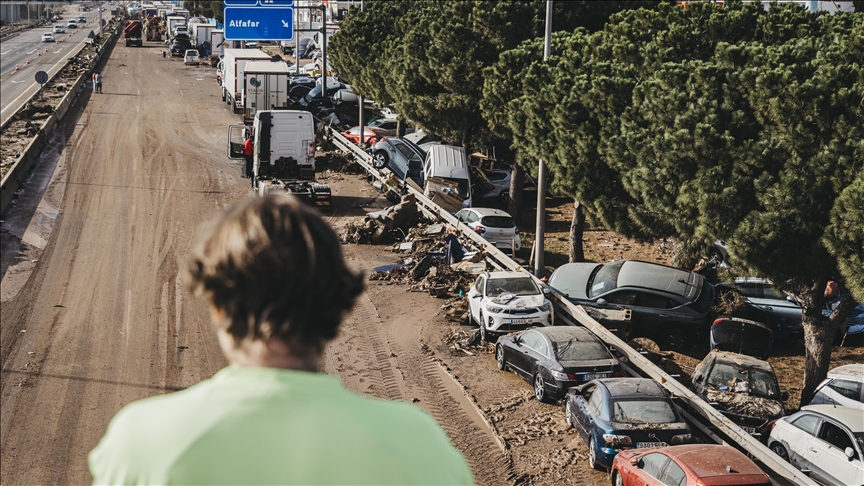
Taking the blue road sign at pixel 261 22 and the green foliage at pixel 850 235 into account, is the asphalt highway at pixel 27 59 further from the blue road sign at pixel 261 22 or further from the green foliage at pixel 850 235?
the green foliage at pixel 850 235

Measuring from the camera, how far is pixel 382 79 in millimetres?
39844

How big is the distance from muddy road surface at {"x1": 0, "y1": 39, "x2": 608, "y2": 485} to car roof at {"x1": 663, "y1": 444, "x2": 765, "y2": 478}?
5.99 ft

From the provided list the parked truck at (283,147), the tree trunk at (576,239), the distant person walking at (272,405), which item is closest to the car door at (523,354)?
the tree trunk at (576,239)

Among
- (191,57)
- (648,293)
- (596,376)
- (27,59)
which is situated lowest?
(596,376)

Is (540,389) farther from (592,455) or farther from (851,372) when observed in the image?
(851,372)

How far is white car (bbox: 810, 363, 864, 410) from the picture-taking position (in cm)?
1622

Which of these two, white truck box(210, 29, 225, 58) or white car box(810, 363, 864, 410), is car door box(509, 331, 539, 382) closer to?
white car box(810, 363, 864, 410)

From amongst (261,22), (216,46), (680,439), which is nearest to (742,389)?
(680,439)

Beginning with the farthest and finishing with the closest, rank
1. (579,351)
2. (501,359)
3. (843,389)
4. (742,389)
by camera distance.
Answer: (501,359)
(579,351)
(742,389)
(843,389)

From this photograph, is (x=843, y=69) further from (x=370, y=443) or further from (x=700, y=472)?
(x=370, y=443)

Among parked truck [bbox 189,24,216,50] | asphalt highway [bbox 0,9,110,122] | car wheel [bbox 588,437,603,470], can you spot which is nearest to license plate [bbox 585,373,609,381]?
car wheel [bbox 588,437,603,470]

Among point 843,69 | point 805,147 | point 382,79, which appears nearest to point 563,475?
point 805,147

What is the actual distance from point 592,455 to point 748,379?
4092 millimetres

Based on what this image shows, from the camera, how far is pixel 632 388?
15.3 meters
